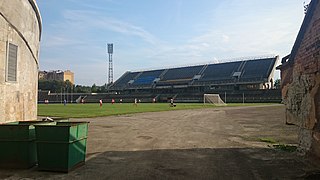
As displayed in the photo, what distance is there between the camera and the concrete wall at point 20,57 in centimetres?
1072

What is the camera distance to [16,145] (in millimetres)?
7898

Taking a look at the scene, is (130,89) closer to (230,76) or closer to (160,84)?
(160,84)

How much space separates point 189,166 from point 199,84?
306ft

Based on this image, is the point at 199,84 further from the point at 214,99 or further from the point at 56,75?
the point at 56,75

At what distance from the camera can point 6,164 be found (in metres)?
8.02

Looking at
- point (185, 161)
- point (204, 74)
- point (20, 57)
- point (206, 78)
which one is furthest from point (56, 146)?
point (204, 74)

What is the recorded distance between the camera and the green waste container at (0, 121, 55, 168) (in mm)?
7883

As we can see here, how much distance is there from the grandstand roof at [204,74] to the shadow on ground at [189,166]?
80258 millimetres

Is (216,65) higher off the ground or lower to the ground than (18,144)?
higher

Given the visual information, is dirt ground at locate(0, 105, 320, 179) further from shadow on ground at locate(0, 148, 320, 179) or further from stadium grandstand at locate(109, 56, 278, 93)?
stadium grandstand at locate(109, 56, 278, 93)

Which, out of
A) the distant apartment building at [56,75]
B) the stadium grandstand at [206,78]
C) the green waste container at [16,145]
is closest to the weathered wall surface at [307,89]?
the green waste container at [16,145]

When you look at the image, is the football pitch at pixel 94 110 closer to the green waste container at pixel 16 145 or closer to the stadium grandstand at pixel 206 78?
the green waste container at pixel 16 145

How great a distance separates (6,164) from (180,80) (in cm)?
10222

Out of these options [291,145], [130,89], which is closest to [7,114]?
[291,145]
